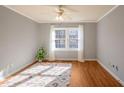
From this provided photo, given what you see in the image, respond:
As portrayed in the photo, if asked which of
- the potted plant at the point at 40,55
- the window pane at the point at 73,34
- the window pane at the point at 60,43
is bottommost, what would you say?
the potted plant at the point at 40,55

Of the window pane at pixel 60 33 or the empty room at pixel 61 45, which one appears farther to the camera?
the window pane at pixel 60 33

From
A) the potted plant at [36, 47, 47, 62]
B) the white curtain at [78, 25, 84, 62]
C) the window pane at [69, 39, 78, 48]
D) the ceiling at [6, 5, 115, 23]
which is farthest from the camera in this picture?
the window pane at [69, 39, 78, 48]

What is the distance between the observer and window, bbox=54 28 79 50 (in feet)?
27.3

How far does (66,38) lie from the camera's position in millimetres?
8406

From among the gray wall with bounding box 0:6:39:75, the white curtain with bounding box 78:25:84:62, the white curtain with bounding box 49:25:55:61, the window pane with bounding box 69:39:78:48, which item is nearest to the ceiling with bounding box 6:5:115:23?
the gray wall with bounding box 0:6:39:75

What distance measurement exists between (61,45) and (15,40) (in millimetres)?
3639

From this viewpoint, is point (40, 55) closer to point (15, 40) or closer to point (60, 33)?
point (60, 33)

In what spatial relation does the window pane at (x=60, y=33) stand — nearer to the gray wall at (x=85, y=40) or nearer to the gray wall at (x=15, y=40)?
the gray wall at (x=85, y=40)

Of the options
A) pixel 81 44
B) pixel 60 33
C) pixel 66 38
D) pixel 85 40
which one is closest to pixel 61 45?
pixel 66 38

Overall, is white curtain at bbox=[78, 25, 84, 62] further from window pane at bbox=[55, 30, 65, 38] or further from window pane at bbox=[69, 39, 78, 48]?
window pane at bbox=[55, 30, 65, 38]

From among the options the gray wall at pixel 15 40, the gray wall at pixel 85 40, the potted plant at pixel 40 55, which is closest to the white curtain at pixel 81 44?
the gray wall at pixel 85 40

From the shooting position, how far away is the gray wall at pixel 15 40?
4289 mm

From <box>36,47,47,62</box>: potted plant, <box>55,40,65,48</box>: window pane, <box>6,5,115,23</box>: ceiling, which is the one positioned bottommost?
<box>36,47,47,62</box>: potted plant

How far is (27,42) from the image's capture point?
6438 mm
